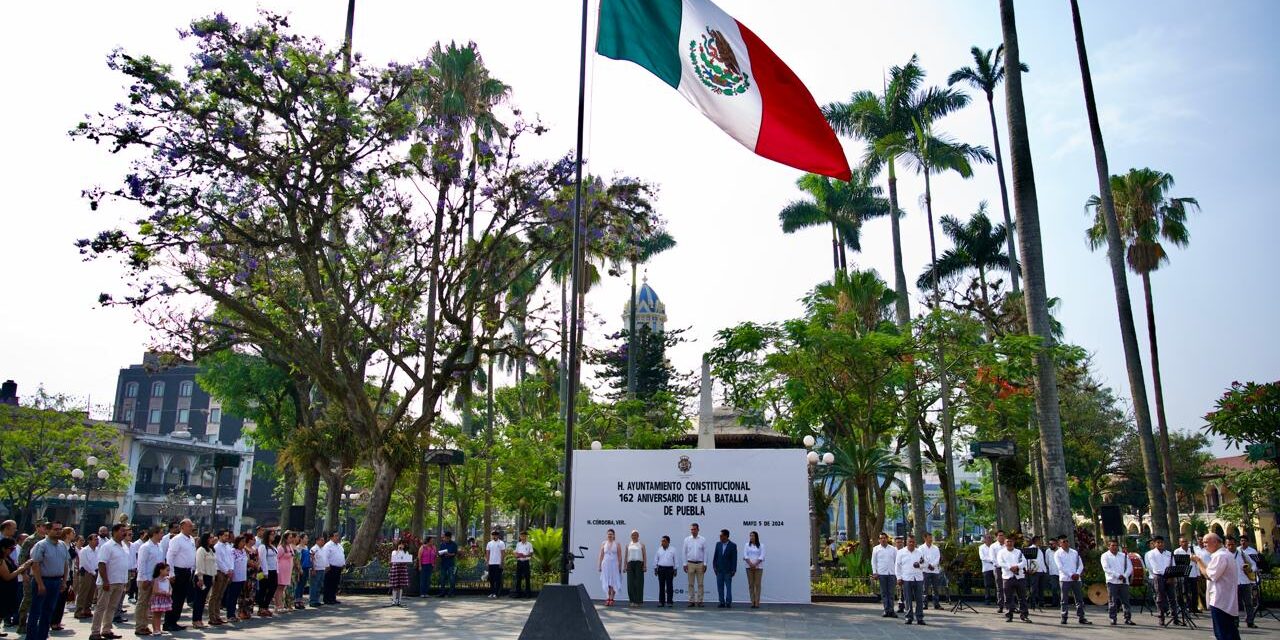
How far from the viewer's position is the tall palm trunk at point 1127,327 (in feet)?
79.3

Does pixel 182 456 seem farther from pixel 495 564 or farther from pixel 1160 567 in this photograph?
pixel 1160 567

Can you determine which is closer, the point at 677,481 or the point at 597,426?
the point at 677,481

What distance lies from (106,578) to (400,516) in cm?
4072

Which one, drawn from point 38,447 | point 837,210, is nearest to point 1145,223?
point 837,210

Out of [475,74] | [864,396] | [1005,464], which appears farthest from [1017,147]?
[475,74]

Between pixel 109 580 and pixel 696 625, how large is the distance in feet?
30.1

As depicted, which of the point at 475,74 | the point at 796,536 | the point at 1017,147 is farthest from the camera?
the point at 475,74

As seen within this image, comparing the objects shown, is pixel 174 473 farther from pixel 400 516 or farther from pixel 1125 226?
pixel 1125 226

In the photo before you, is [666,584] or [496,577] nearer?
[666,584]

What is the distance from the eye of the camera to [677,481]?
65.3 ft

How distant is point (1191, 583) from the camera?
1894 cm

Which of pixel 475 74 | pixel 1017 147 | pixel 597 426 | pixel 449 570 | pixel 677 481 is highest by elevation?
pixel 475 74

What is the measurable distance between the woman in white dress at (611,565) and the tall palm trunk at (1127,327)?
14559 millimetres

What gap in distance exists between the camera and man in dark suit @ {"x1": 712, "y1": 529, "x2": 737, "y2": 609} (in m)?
18.8
